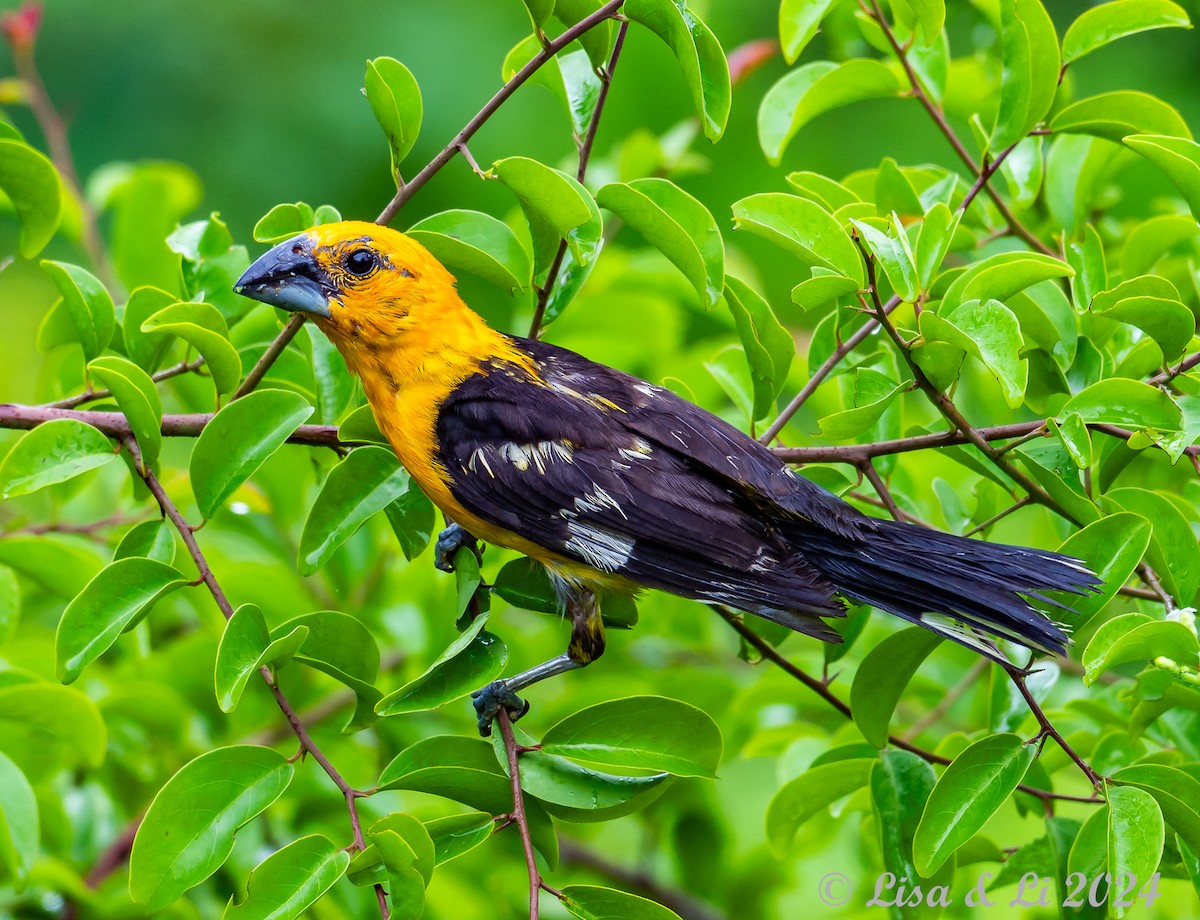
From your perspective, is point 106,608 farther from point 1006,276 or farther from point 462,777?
point 1006,276

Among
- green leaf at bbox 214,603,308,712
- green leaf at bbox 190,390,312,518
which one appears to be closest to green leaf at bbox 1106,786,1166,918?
green leaf at bbox 214,603,308,712

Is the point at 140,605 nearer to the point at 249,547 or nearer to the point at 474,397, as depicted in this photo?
the point at 474,397

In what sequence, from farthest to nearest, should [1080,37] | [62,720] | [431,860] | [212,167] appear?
1. [212,167]
2. [1080,37]
3. [62,720]
4. [431,860]

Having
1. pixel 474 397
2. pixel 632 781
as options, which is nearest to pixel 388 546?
pixel 474 397

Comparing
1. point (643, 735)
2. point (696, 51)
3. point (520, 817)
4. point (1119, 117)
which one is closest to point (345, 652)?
point (520, 817)

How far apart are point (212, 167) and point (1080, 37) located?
17.5ft

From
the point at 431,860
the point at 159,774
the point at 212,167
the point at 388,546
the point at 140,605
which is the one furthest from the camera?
the point at 212,167

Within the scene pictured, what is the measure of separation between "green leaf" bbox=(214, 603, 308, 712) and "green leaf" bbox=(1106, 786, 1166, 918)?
1323 mm

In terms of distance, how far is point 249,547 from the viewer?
3156 mm

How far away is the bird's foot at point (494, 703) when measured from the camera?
256 centimetres

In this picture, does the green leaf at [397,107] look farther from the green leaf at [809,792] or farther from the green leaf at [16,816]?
the green leaf at [809,792]

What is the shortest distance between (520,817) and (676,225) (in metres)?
1.06

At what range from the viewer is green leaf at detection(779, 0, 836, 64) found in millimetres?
2285

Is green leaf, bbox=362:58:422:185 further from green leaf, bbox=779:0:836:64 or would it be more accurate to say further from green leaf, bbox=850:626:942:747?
green leaf, bbox=850:626:942:747
